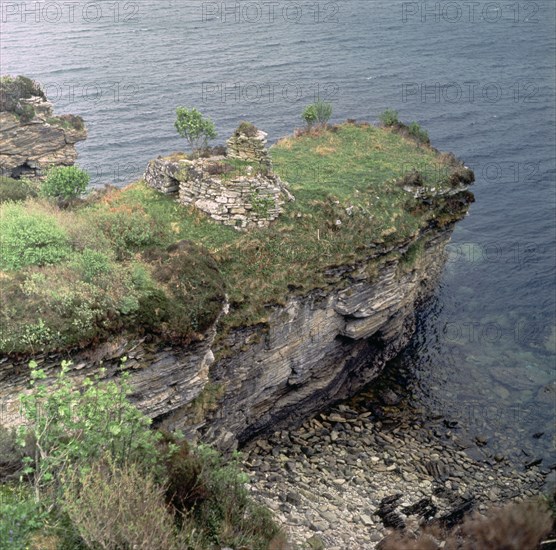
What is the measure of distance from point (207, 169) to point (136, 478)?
81.8ft

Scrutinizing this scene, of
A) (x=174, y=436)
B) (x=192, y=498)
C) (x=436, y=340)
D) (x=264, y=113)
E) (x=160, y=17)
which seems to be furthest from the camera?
(x=160, y=17)

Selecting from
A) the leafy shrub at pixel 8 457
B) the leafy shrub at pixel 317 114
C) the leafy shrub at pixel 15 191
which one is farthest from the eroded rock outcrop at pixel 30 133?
the leafy shrub at pixel 8 457

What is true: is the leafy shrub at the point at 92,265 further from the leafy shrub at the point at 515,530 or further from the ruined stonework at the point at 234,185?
the leafy shrub at the point at 515,530

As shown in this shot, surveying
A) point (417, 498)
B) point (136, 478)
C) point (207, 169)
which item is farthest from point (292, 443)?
point (136, 478)

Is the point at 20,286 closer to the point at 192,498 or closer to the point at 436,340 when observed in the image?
the point at 192,498

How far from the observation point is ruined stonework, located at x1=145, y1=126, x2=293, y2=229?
37.8m

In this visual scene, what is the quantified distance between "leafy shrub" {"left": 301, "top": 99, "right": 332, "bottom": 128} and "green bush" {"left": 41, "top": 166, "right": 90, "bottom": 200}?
76.0 feet

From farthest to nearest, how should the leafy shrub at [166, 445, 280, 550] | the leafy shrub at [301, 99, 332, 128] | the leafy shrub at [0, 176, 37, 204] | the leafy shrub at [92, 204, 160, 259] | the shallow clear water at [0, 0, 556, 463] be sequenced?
the leafy shrub at [301, 99, 332, 128] < the shallow clear water at [0, 0, 556, 463] < the leafy shrub at [0, 176, 37, 204] < the leafy shrub at [92, 204, 160, 259] < the leafy shrub at [166, 445, 280, 550]

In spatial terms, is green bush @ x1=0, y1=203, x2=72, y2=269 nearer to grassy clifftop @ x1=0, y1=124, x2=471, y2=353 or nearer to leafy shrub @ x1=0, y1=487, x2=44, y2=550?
grassy clifftop @ x1=0, y1=124, x2=471, y2=353

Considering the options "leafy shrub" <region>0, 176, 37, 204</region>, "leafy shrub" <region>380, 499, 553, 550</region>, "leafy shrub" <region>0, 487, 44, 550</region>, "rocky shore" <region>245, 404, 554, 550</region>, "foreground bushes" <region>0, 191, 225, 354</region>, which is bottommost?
"rocky shore" <region>245, 404, 554, 550</region>

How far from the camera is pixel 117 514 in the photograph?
1501cm

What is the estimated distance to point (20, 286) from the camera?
26469 millimetres

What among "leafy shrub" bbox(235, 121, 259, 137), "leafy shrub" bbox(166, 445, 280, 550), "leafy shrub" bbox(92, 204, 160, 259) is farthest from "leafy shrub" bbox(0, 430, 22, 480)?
"leafy shrub" bbox(235, 121, 259, 137)

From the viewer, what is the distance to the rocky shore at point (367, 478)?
31031 mm
